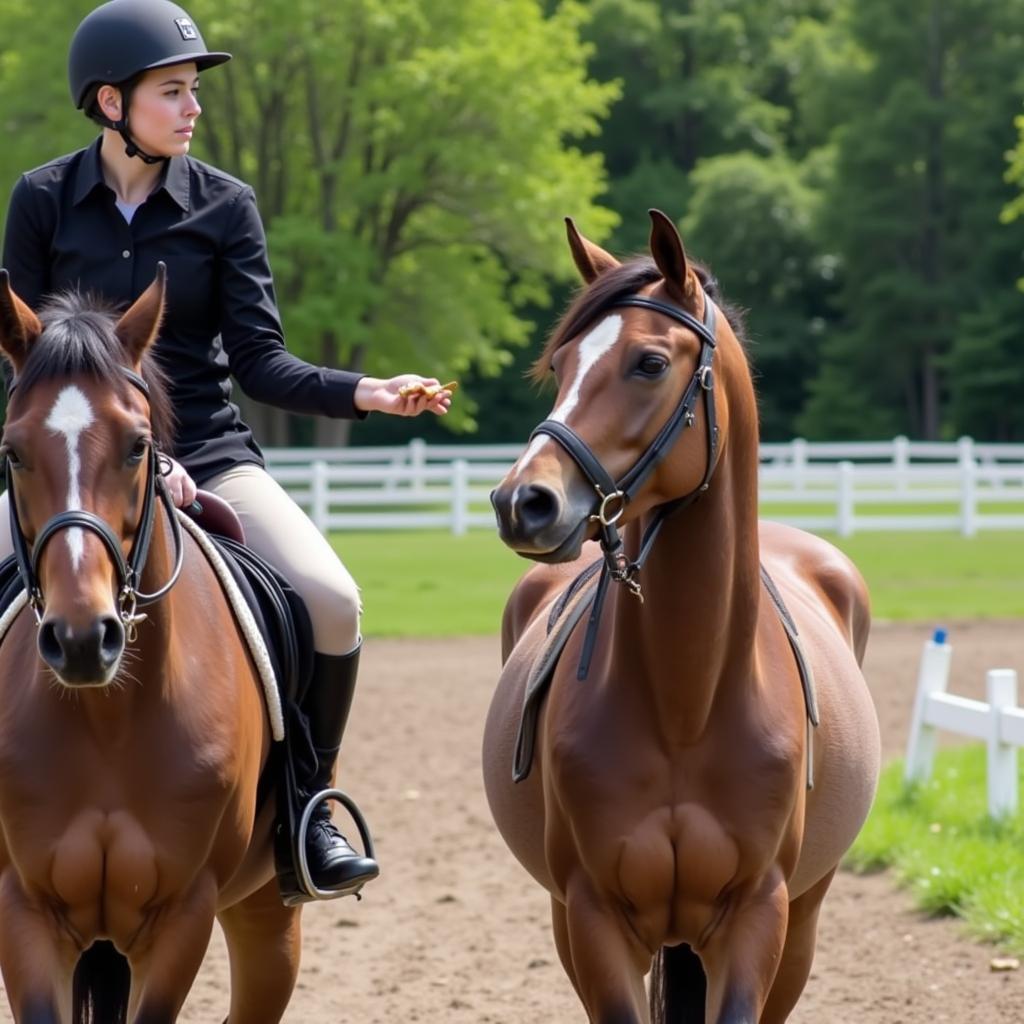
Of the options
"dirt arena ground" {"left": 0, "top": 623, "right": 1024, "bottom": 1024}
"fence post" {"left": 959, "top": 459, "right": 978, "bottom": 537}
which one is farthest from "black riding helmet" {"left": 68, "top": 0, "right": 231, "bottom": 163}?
"fence post" {"left": 959, "top": 459, "right": 978, "bottom": 537}

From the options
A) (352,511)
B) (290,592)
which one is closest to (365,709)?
(290,592)

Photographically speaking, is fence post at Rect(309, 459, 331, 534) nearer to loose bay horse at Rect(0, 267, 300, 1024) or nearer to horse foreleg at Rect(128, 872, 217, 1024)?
loose bay horse at Rect(0, 267, 300, 1024)

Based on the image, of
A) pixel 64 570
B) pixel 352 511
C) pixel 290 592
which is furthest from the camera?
pixel 352 511

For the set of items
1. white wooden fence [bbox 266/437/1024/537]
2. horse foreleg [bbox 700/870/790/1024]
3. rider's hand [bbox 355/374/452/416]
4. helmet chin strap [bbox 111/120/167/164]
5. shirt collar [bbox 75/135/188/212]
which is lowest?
white wooden fence [bbox 266/437/1024/537]

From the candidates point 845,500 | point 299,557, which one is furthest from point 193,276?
point 845,500

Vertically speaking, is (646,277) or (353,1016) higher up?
(646,277)

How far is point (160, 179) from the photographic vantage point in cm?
559

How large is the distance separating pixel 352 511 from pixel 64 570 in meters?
33.6

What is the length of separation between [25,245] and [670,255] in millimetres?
2047

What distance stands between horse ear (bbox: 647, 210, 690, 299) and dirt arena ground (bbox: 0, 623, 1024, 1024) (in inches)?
133

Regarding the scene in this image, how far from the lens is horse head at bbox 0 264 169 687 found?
4.11 meters

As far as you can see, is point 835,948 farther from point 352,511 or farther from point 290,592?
point 352,511

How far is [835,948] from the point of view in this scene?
795cm

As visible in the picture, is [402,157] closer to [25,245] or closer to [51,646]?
[25,245]
